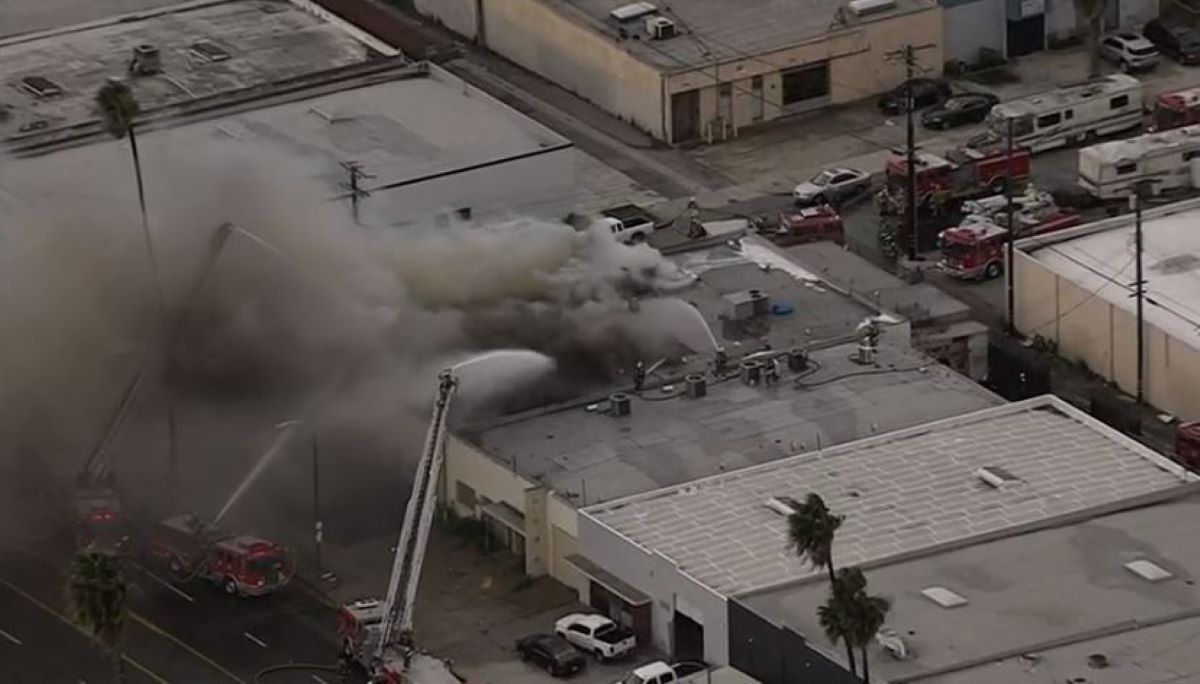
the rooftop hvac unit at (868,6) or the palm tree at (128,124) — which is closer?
the palm tree at (128,124)

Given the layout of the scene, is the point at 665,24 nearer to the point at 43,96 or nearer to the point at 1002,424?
the point at 43,96

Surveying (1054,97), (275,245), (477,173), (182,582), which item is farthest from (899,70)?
(182,582)

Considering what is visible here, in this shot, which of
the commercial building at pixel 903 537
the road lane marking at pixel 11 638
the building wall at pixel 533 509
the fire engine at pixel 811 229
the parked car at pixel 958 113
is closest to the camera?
the commercial building at pixel 903 537

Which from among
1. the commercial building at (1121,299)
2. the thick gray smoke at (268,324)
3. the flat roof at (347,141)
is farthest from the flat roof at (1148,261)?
the flat roof at (347,141)

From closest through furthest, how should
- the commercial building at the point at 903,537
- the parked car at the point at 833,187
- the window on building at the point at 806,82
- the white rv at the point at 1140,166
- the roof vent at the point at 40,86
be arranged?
the commercial building at the point at 903,537, the white rv at the point at 1140,166, the parked car at the point at 833,187, the roof vent at the point at 40,86, the window on building at the point at 806,82

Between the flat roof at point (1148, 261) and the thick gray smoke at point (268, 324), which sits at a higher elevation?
the thick gray smoke at point (268, 324)

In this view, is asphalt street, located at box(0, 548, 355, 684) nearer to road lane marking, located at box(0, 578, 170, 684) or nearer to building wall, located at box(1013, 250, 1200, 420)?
road lane marking, located at box(0, 578, 170, 684)

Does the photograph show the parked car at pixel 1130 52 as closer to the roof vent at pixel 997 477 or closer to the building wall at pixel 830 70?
the building wall at pixel 830 70
